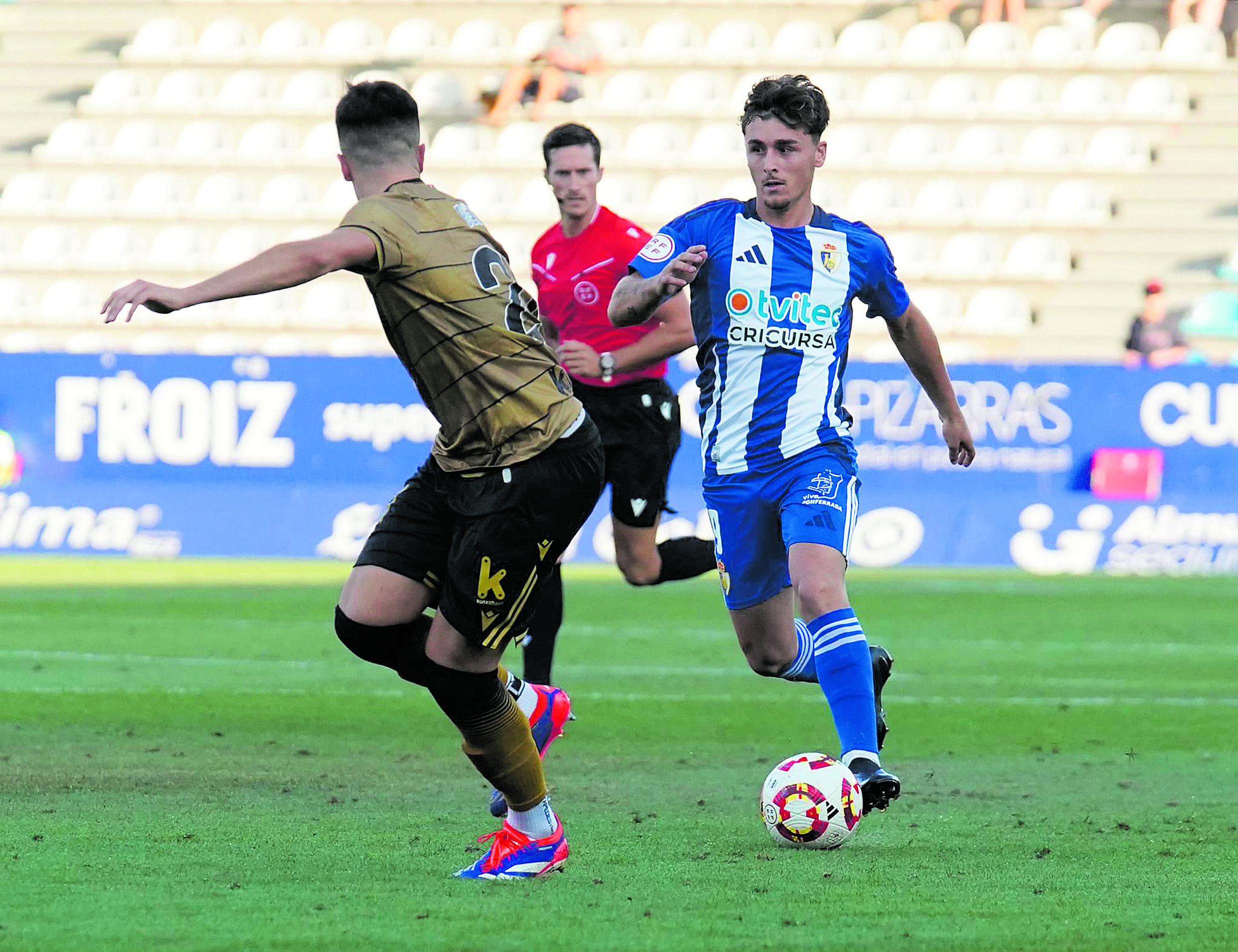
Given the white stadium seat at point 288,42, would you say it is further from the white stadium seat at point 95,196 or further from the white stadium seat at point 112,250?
the white stadium seat at point 112,250

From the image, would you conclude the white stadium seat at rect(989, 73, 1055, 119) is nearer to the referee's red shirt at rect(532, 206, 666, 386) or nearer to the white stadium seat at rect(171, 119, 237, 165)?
the white stadium seat at rect(171, 119, 237, 165)

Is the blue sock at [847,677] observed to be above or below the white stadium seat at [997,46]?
below

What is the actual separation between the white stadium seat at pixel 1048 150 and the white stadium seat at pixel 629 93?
13.9 feet

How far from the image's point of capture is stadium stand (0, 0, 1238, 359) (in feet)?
68.3

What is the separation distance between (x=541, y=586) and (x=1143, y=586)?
10605 millimetres

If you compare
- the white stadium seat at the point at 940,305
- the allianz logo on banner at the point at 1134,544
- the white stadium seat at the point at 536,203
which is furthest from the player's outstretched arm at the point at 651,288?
the white stadium seat at the point at 536,203

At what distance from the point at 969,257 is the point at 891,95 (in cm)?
226

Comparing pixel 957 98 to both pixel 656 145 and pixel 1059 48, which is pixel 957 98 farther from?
pixel 656 145

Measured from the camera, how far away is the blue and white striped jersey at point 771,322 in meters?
5.72

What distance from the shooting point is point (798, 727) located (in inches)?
310

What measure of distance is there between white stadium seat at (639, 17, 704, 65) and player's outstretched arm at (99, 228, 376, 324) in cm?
1870

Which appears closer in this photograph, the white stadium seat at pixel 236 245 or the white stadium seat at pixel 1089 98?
the white stadium seat at pixel 236 245

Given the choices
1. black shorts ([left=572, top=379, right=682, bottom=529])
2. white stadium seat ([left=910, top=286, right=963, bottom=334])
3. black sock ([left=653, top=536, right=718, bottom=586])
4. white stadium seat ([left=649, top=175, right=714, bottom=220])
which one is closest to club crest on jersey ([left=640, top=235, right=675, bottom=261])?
black shorts ([left=572, top=379, right=682, bottom=529])

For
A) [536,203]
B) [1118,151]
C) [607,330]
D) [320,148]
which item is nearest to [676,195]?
[536,203]
